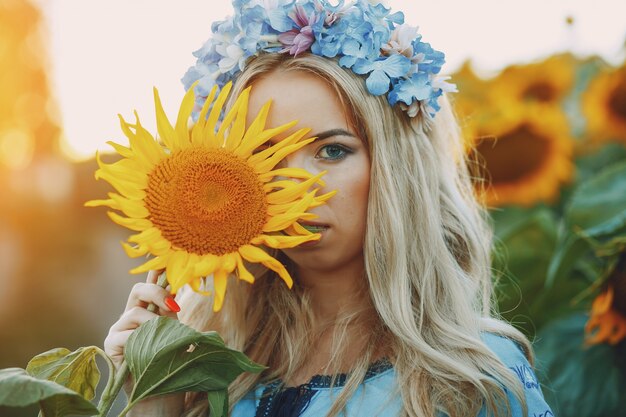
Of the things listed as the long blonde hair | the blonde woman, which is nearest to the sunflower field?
the long blonde hair

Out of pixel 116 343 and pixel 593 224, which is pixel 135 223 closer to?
pixel 116 343

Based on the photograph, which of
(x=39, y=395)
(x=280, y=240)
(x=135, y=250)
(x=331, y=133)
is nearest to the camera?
(x=39, y=395)

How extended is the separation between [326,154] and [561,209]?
6.56 ft

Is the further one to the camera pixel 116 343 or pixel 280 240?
pixel 116 343

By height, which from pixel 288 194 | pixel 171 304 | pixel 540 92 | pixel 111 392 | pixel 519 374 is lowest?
pixel 519 374

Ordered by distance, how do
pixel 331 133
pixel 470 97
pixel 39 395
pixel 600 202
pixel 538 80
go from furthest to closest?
pixel 538 80, pixel 470 97, pixel 600 202, pixel 331 133, pixel 39 395

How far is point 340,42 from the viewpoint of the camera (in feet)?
7.03

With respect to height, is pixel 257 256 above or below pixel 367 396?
above

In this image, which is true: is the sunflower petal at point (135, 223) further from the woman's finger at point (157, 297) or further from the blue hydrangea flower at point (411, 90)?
the blue hydrangea flower at point (411, 90)

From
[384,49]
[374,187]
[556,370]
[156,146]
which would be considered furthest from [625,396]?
[156,146]

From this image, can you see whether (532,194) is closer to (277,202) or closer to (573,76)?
(573,76)

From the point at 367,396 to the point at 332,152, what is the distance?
0.67 m

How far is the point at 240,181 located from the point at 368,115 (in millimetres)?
546

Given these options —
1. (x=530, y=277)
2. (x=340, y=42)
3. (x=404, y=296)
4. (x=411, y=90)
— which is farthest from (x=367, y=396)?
(x=530, y=277)
